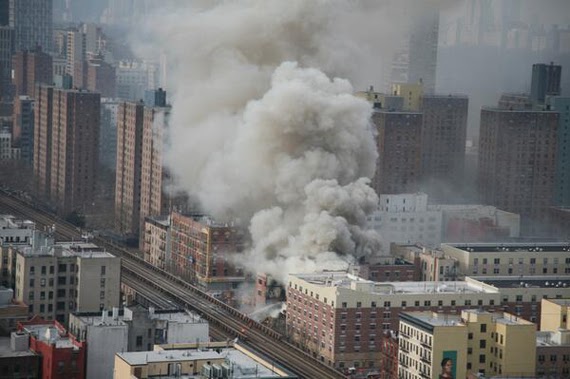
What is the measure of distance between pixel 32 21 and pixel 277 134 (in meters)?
44.4

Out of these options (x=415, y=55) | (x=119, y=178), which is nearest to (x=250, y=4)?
(x=119, y=178)

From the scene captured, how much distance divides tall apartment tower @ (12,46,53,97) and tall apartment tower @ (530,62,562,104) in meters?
22.5

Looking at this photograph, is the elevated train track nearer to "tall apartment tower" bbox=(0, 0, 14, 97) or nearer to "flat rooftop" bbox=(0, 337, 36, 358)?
"flat rooftop" bbox=(0, 337, 36, 358)

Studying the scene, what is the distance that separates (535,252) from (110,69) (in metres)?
38.6

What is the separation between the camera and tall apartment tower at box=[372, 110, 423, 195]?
4397cm

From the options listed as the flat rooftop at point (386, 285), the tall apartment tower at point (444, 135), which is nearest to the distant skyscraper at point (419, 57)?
the tall apartment tower at point (444, 135)

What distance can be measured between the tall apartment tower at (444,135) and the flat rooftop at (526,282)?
1724cm

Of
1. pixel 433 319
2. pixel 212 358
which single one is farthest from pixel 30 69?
pixel 212 358

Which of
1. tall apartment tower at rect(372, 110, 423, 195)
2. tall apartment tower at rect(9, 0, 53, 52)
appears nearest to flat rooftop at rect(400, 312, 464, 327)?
tall apartment tower at rect(372, 110, 423, 195)

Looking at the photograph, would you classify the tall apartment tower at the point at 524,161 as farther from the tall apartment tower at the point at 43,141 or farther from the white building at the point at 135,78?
the white building at the point at 135,78

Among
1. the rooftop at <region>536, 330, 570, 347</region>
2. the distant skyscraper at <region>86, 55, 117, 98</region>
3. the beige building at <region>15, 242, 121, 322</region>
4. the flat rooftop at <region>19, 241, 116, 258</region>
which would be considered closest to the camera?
the rooftop at <region>536, 330, 570, 347</region>

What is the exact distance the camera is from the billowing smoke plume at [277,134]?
33.8m

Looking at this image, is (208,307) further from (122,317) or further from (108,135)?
(108,135)

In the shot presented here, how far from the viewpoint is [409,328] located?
78.6ft
